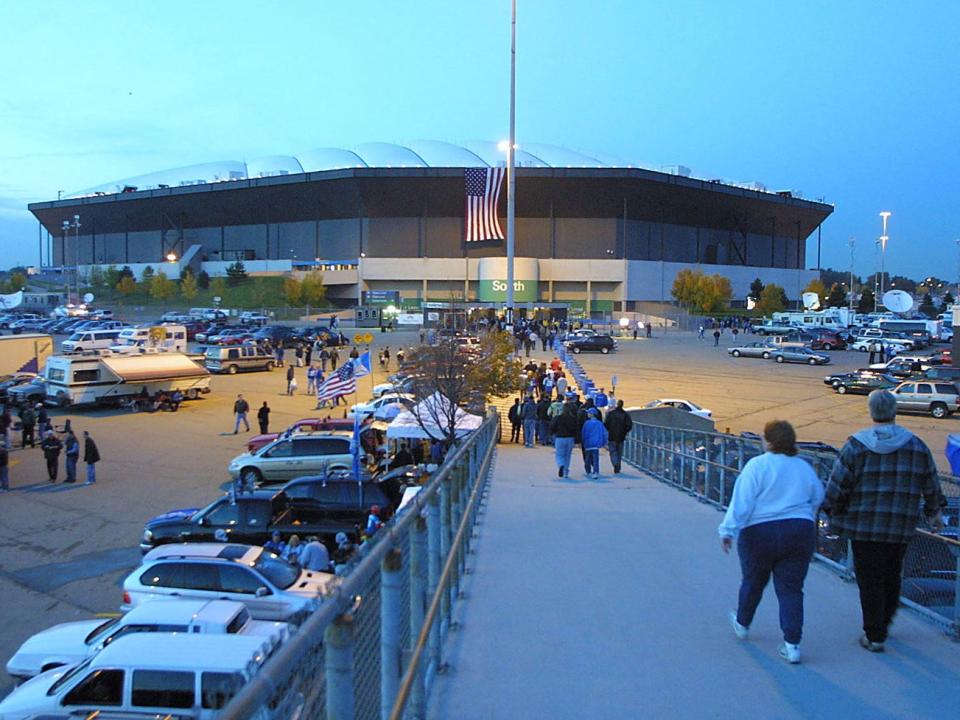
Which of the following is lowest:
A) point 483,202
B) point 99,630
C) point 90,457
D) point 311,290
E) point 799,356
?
point 90,457

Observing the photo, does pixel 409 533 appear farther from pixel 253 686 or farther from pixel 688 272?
pixel 688 272

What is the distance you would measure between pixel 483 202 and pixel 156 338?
2865cm

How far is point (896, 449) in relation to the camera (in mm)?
4691

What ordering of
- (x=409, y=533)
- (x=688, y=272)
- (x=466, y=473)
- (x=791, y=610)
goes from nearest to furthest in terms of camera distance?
1. (x=409, y=533)
2. (x=791, y=610)
3. (x=466, y=473)
4. (x=688, y=272)

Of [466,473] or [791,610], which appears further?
[466,473]

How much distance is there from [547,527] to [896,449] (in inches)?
187

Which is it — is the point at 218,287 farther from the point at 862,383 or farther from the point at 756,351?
the point at 862,383

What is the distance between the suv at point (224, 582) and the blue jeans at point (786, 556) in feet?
22.3

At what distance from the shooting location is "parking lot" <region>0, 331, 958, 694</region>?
40.3ft

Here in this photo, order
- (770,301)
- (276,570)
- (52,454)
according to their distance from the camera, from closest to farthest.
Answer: (276,570)
(52,454)
(770,301)

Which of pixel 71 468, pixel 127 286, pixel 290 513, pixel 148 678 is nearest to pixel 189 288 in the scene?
pixel 127 286

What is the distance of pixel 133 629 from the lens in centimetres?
830

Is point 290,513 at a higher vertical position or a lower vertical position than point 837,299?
lower

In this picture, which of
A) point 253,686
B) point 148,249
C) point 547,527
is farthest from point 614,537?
point 148,249
